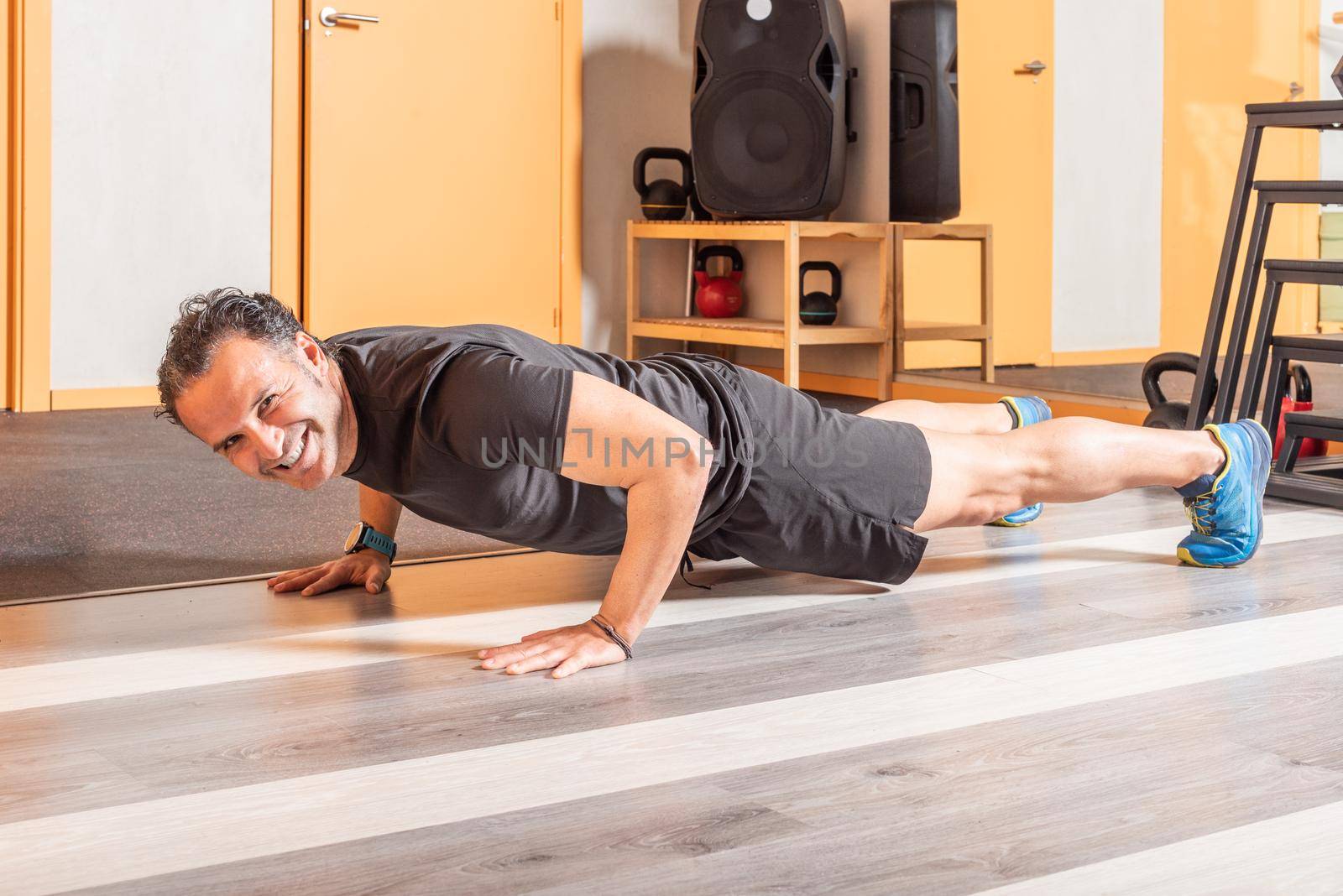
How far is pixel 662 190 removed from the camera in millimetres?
5098

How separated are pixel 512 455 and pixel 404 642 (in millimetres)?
354

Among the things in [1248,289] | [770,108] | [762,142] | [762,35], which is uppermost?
[762,35]

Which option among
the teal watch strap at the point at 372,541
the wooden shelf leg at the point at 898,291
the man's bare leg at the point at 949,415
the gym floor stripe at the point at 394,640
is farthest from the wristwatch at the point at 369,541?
the wooden shelf leg at the point at 898,291

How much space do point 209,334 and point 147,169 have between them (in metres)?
3.11

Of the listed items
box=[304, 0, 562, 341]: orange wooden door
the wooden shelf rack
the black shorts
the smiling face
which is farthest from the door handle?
the smiling face

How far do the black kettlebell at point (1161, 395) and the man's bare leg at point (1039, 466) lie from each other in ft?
3.50

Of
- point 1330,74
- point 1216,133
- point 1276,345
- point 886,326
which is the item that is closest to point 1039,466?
point 1276,345

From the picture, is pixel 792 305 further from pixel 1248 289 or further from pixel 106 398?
pixel 106 398

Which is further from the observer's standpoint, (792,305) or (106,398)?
(792,305)

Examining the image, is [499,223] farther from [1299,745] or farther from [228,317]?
[1299,745]

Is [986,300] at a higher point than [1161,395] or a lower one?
higher

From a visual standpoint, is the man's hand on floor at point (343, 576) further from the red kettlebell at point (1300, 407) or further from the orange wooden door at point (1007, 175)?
the orange wooden door at point (1007, 175)

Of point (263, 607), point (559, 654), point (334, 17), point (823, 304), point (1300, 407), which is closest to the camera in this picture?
point (559, 654)

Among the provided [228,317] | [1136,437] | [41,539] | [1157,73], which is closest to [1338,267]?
[1136,437]
